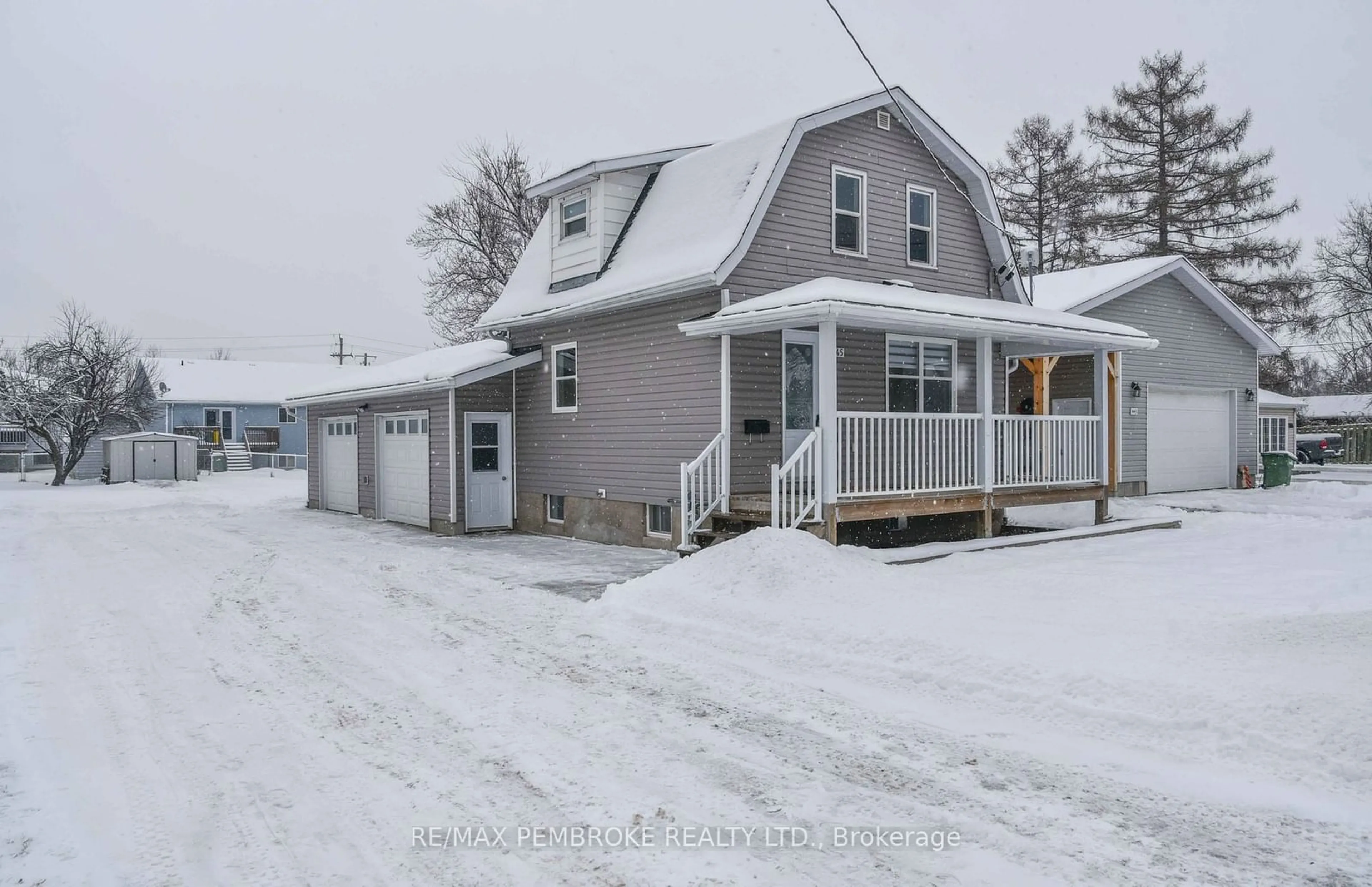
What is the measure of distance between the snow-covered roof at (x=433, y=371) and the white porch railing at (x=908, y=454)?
6.71m

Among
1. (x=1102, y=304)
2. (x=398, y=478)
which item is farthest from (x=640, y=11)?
(x=1102, y=304)

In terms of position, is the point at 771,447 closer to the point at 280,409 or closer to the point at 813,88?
the point at 813,88

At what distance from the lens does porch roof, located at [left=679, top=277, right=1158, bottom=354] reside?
1077 cm

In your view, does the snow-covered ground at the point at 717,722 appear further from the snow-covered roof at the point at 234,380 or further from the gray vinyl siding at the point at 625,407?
the snow-covered roof at the point at 234,380

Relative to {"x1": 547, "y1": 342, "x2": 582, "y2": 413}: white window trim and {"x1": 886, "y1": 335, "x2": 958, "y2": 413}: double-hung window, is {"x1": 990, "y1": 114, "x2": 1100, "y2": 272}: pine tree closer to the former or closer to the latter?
{"x1": 886, "y1": 335, "x2": 958, "y2": 413}: double-hung window

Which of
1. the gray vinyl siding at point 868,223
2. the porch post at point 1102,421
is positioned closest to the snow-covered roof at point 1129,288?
the gray vinyl siding at point 868,223

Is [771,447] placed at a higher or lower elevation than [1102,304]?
lower

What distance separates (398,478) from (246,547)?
14.5 feet

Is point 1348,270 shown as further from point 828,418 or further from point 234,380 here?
point 234,380

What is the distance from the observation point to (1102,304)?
1941cm

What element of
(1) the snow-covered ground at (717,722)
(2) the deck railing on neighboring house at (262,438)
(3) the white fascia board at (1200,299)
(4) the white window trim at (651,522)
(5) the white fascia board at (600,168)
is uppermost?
(5) the white fascia board at (600,168)

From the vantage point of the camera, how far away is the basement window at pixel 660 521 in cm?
1380

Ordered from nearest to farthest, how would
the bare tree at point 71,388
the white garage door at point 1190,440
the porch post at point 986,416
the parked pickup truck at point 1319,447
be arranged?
the porch post at point 986,416 → the white garage door at point 1190,440 → the bare tree at point 71,388 → the parked pickup truck at point 1319,447

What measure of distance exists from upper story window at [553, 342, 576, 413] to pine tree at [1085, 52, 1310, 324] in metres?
28.6
